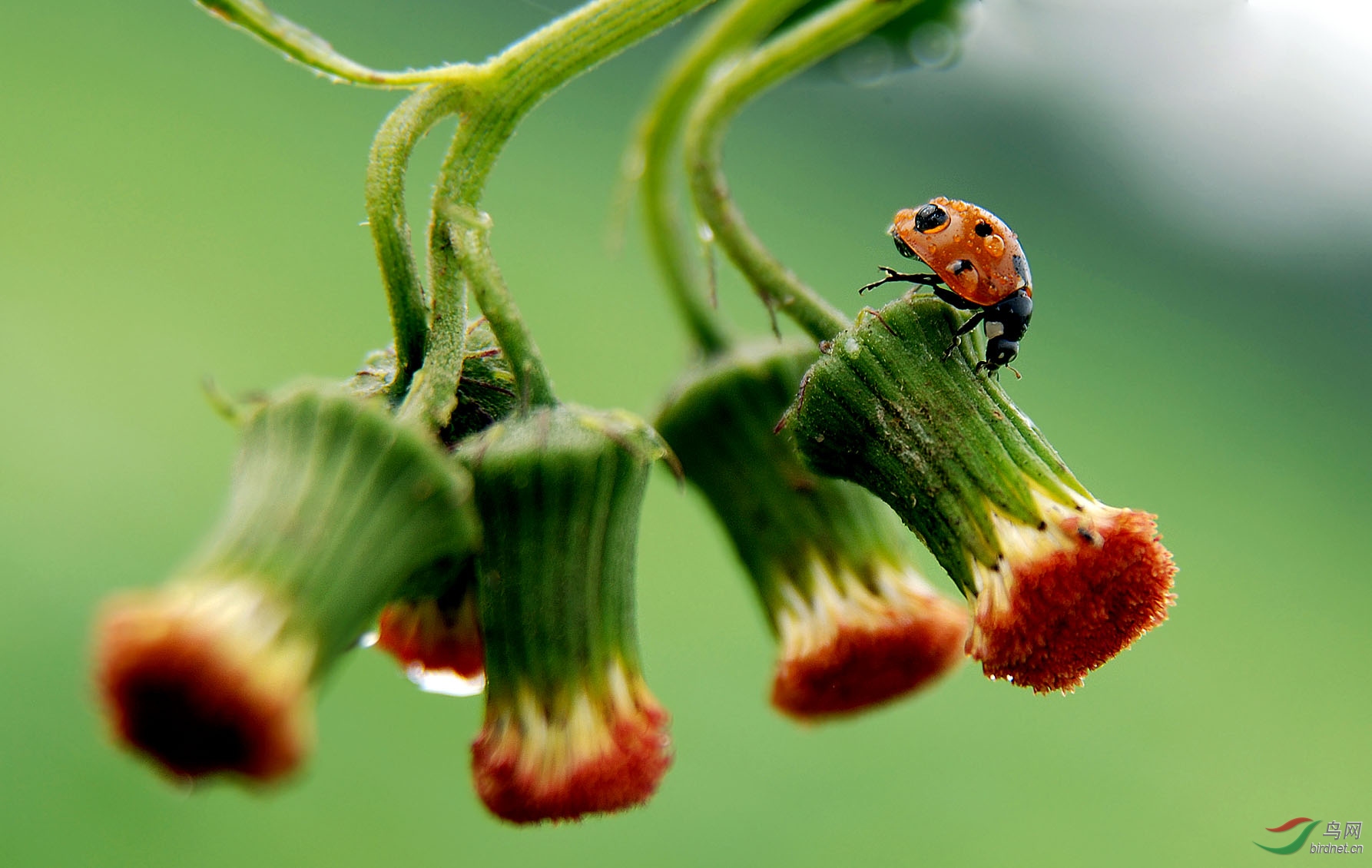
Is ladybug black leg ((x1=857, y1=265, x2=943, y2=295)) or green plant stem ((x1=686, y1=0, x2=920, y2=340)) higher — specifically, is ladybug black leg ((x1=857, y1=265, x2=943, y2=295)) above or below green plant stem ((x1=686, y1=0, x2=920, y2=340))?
below

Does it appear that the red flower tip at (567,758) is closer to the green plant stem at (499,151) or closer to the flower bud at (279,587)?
the flower bud at (279,587)

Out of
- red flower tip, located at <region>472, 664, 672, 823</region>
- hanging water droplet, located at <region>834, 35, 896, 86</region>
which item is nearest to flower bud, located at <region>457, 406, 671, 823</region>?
red flower tip, located at <region>472, 664, 672, 823</region>

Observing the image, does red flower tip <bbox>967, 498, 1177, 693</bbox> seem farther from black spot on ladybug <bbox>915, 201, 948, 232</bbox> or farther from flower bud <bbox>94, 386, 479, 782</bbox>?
flower bud <bbox>94, 386, 479, 782</bbox>

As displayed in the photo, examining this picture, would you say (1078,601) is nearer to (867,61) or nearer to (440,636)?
(440,636)

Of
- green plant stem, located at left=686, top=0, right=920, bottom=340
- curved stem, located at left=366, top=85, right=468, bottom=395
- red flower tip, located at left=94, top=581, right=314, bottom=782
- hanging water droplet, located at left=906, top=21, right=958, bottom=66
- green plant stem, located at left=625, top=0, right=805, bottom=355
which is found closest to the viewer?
red flower tip, located at left=94, top=581, right=314, bottom=782

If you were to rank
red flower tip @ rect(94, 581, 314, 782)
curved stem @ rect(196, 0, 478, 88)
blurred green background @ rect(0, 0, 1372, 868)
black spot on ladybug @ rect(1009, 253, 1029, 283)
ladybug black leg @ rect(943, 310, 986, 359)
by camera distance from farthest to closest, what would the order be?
blurred green background @ rect(0, 0, 1372, 868) → black spot on ladybug @ rect(1009, 253, 1029, 283) → ladybug black leg @ rect(943, 310, 986, 359) → curved stem @ rect(196, 0, 478, 88) → red flower tip @ rect(94, 581, 314, 782)

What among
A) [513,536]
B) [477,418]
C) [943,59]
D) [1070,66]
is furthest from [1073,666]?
[1070,66]

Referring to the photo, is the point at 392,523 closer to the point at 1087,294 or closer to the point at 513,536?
the point at 513,536
